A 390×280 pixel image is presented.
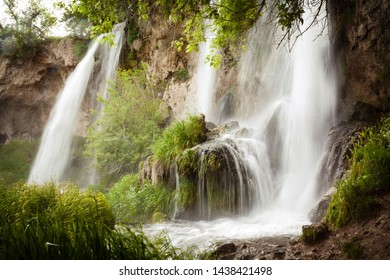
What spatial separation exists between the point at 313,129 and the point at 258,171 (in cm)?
194

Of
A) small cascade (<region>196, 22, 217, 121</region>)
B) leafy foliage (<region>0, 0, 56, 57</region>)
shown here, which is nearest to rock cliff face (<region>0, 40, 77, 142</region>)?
leafy foliage (<region>0, 0, 56, 57</region>)

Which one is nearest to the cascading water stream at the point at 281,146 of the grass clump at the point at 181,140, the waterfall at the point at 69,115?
the grass clump at the point at 181,140

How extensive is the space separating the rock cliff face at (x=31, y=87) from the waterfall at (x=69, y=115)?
1736 mm

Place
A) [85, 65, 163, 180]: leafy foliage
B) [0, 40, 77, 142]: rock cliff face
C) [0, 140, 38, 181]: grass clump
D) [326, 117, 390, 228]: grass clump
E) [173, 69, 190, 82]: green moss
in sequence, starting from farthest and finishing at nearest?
1. [0, 40, 77, 142]: rock cliff face
2. [0, 140, 38, 181]: grass clump
3. [173, 69, 190, 82]: green moss
4. [85, 65, 163, 180]: leafy foliage
5. [326, 117, 390, 228]: grass clump

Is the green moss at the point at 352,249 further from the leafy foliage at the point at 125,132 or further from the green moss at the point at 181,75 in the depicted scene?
the green moss at the point at 181,75

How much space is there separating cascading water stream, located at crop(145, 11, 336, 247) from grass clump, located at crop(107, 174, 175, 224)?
0.71 metres

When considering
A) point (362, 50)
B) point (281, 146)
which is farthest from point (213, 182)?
point (362, 50)

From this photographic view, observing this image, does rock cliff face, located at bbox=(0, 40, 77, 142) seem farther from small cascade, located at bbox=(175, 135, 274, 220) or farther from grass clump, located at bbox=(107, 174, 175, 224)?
small cascade, located at bbox=(175, 135, 274, 220)

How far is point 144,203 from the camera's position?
7672 millimetres

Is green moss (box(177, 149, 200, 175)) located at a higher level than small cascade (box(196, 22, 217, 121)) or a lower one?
lower

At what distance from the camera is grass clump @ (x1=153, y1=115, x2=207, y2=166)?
7812mm

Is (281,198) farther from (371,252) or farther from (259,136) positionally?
(371,252)

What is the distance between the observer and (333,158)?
611 cm
